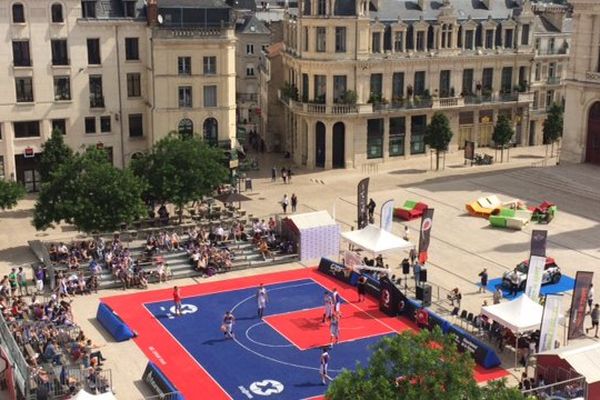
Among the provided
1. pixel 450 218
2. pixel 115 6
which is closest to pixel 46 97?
pixel 115 6

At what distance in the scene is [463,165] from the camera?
8538 cm

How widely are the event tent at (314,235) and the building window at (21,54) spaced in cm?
2834

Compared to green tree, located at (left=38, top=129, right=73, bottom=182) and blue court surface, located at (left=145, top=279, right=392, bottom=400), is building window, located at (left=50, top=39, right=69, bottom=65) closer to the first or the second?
green tree, located at (left=38, top=129, right=73, bottom=182)

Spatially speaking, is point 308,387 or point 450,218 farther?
point 450,218

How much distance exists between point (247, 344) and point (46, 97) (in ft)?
123

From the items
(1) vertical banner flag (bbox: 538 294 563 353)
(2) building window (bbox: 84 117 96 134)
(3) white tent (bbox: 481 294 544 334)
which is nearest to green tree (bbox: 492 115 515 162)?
(2) building window (bbox: 84 117 96 134)

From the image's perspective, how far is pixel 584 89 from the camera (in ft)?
256

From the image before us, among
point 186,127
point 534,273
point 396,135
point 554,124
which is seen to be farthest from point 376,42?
point 534,273

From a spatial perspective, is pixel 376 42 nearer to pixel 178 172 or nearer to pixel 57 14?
pixel 57 14

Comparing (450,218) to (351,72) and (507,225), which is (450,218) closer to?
(507,225)

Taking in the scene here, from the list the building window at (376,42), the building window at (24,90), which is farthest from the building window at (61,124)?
the building window at (376,42)

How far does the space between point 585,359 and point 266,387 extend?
44.1 ft

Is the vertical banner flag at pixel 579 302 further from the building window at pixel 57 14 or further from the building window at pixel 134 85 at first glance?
Result: the building window at pixel 57 14

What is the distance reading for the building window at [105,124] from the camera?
74750 millimetres
